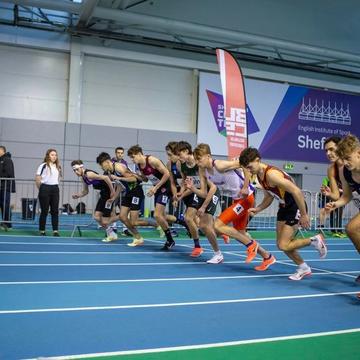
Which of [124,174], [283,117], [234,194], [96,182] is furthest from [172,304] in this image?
[283,117]

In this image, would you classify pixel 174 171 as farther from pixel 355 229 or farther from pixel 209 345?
pixel 209 345

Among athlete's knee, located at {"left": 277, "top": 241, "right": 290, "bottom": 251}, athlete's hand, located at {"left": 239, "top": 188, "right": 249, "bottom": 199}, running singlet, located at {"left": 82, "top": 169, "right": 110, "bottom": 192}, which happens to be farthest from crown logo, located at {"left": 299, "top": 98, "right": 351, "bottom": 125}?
athlete's knee, located at {"left": 277, "top": 241, "right": 290, "bottom": 251}

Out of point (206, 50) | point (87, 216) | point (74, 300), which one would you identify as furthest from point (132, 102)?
point (74, 300)

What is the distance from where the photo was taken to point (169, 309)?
4.50m

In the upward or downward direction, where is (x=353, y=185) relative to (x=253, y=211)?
upward

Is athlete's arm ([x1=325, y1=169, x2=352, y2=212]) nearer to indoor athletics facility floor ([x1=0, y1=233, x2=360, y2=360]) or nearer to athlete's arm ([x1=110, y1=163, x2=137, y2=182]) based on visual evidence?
indoor athletics facility floor ([x1=0, y1=233, x2=360, y2=360])

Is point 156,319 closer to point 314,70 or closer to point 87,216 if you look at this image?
point 87,216

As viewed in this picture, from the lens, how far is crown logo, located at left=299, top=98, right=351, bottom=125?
23.0 metres

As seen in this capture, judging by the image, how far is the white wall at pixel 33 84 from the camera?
1819 cm

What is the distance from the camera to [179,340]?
11.6 feet

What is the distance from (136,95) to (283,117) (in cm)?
691

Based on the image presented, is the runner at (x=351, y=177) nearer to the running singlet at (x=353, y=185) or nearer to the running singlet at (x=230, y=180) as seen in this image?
the running singlet at (x=353, y=185)

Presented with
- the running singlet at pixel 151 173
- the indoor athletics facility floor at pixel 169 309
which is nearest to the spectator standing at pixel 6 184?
the indoor athletics facility floor at pixel 169 309

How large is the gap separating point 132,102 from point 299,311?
1645cm
